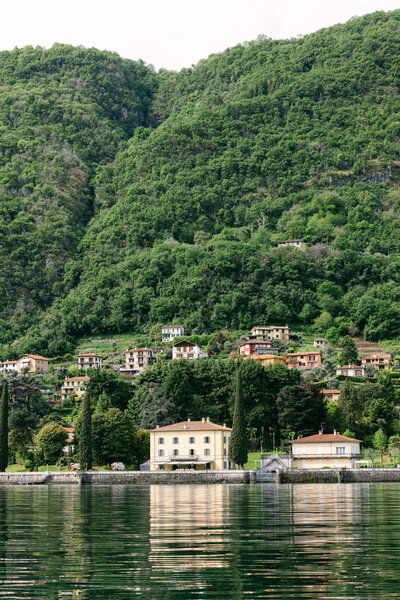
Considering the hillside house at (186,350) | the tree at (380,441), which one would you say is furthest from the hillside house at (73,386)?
the tree at (380,441)

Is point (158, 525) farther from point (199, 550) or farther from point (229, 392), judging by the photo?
point (229, 392)

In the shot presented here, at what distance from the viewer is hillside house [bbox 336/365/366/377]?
432 feet

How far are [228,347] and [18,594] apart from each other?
13231 centimetres

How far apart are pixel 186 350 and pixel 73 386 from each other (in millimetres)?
18192

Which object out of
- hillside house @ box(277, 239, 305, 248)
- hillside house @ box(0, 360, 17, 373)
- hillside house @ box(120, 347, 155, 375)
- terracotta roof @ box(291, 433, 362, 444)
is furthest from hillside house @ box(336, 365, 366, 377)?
hillside house @ box(277, 239, 305, 248)

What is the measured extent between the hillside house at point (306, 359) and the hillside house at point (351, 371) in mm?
6172

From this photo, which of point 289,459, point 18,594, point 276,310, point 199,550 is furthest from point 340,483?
point 276,310

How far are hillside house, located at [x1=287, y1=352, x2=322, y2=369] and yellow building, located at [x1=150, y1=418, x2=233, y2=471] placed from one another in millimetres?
50824

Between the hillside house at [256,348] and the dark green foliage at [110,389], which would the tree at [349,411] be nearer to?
the dark green foliage at [110,389]

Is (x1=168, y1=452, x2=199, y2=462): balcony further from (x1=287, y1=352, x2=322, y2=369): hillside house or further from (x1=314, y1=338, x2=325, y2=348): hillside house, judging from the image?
(x1=314, y1=338, x2=325, y2=348): hillside house

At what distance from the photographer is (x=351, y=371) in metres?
132

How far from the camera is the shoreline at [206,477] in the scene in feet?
241

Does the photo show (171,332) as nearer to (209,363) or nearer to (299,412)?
(209,363)

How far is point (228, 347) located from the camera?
148 metres
